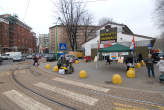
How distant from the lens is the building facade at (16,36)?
1861 inches

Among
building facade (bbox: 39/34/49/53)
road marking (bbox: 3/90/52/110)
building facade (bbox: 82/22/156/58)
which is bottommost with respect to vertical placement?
road marking (bbox: 3/90/52/110)

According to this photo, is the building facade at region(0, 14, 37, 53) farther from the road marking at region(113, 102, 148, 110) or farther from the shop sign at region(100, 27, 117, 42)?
the road marking at region(113, 102, 148, 110)

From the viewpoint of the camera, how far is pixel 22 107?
3.09m

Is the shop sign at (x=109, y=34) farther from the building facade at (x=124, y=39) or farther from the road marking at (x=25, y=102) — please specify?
the road marking at (x=25, y=102)

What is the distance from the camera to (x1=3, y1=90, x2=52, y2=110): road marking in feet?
10.1

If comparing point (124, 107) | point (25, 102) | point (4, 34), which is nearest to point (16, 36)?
point (4, 34)

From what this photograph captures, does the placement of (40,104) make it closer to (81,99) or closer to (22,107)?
(22,107)

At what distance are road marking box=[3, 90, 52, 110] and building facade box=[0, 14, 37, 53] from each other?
5017 centimetres

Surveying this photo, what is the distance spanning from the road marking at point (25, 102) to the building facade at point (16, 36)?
50.2 meters

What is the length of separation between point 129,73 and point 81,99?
4.83 meters

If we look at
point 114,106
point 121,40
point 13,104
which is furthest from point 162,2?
point 13,104

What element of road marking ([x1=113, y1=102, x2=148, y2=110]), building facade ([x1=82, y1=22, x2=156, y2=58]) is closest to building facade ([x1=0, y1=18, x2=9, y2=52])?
building facade ([x1=82, y1=22, x2=156, y2=58])

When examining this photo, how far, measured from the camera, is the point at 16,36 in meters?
53.5

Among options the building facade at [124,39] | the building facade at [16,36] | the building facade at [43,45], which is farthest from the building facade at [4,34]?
the building facade at [124,39]
